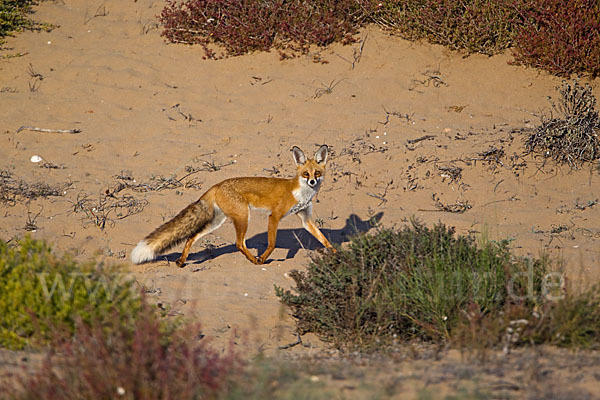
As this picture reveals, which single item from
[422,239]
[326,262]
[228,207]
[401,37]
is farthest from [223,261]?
[401,37]

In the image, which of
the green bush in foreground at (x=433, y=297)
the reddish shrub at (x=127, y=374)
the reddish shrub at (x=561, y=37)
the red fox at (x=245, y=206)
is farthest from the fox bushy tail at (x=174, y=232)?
the reddish shrub at (x=561, y=37)

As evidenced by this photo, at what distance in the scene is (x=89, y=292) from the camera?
4.96 meters

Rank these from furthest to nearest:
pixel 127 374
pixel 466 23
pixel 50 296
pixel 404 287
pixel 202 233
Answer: pixel 466 23, pixel 202 233, pixel 404 287, pixel 50 296, pixel 127 374

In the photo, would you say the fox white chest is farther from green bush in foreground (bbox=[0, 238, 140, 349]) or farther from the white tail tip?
green bush in foreground (bbox=[0, 238, 140, 349])

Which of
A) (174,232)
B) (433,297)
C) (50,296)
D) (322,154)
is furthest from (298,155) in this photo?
(50,296)

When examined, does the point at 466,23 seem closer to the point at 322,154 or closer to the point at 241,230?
the point at 322,154

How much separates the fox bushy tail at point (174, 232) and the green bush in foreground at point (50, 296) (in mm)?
2322

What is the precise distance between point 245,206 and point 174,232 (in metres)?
0.94

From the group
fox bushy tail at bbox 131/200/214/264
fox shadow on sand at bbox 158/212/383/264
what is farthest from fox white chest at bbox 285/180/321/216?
fox bushy tail at bbox 131/200/214/264

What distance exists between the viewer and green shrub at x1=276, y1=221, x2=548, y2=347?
5684mm

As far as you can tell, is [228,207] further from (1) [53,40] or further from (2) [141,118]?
(1) [53,40]

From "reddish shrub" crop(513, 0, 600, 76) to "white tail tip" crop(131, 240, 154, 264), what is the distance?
359 inches

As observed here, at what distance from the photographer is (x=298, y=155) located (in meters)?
8.70

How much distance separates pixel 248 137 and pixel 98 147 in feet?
8.61
